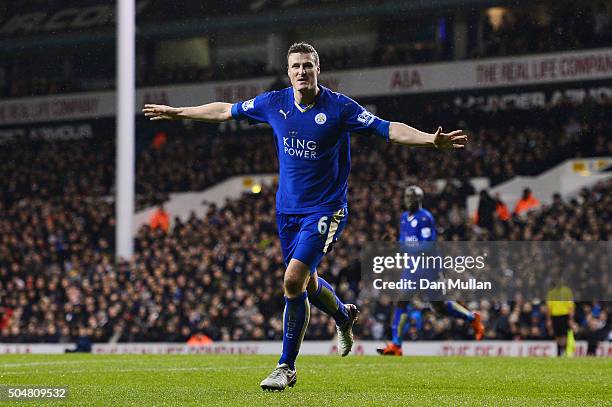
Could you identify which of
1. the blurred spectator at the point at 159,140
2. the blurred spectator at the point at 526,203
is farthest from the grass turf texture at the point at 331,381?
Result: the blurred spectator at the point at 159,140

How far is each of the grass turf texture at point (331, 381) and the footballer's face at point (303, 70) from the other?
221cm

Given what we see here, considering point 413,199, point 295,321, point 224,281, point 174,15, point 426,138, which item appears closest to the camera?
point 426,138

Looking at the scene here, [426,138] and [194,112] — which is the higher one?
[194,112]

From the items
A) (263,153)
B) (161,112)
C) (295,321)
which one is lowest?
(295,321)

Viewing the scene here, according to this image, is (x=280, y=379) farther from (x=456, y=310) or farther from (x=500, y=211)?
(x=500, y=211)

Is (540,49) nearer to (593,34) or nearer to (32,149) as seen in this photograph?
(593,34)

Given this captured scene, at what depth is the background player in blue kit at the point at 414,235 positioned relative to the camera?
15523 millimetres

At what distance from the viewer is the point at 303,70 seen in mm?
8312

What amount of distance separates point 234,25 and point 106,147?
6593 millimetres

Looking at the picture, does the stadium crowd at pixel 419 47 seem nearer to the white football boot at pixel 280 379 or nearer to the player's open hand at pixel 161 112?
the player's open hand at pixel 161 112

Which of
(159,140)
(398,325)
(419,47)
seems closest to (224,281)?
(398,325)

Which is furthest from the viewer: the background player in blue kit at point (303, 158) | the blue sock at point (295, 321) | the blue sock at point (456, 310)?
the blue sock at point (456, 310)

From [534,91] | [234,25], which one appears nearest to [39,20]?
[234,25]

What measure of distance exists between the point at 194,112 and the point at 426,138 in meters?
1.84
